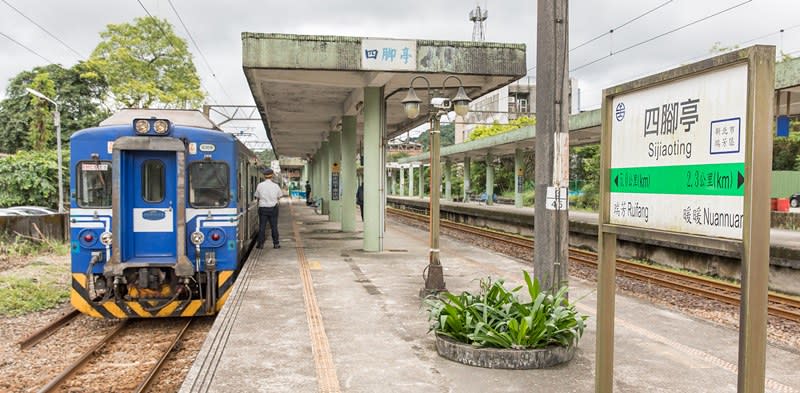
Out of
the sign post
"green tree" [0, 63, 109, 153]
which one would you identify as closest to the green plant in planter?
the sign post

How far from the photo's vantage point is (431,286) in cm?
852

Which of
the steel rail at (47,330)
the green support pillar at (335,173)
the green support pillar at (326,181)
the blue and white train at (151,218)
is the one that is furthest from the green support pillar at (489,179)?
the steel rail at (47,330)

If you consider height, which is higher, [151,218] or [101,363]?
[151,218]

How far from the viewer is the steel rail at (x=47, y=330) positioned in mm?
7823

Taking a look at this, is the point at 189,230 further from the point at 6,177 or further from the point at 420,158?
the point at 420,158

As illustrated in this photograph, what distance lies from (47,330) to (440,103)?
20.6 feet

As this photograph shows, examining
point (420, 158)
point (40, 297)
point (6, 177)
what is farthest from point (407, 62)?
point (420, 158)

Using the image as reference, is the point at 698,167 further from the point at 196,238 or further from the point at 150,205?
the point at 150,205

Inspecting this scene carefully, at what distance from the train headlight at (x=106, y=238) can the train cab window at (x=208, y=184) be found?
114cm

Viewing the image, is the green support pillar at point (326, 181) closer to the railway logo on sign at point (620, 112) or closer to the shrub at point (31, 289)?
the shrub at point (31, 289)

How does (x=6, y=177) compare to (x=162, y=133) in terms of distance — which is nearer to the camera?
(x=162, y=133)

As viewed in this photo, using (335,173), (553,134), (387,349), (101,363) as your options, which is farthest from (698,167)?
(335,173)

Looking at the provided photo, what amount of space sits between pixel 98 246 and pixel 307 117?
551 inches

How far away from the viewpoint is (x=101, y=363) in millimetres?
7199
